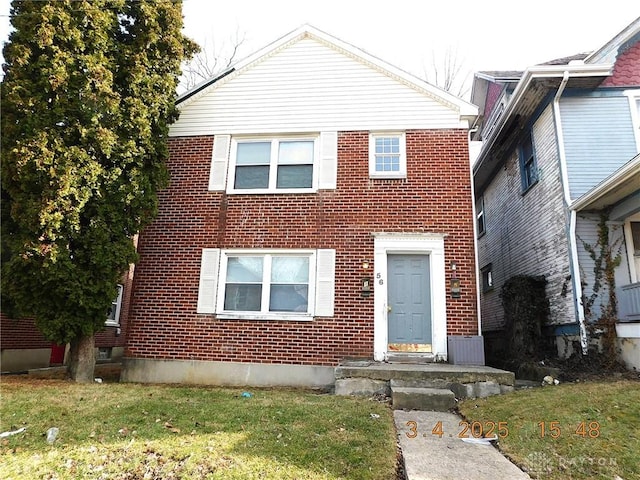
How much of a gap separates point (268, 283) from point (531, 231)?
6483 mm

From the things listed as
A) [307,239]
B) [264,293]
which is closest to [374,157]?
[307,239]

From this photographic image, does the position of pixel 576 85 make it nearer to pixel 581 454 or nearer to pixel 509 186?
pixel 509 186

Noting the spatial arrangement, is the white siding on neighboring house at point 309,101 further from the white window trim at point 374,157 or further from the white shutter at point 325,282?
the white shutter at point 325,282

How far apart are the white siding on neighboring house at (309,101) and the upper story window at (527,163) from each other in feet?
8.98

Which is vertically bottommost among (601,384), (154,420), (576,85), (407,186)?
(154,420)

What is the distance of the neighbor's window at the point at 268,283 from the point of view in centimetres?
804

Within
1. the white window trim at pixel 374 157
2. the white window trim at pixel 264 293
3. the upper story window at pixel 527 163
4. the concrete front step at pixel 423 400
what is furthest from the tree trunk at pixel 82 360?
the upper story window at pixel 527 163

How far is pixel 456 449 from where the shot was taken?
12.6 feet

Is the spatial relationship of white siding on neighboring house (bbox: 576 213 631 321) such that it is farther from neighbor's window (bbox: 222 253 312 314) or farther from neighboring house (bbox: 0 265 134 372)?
neighboring house (bbox: 0 265 134 372)

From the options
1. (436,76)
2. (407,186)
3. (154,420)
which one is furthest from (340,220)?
(436,76)

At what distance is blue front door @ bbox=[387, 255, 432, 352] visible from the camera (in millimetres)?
7672

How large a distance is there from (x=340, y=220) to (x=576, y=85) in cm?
571

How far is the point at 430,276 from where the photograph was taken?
785 cm

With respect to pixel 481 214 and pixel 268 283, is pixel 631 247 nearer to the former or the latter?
pixel 481 214
